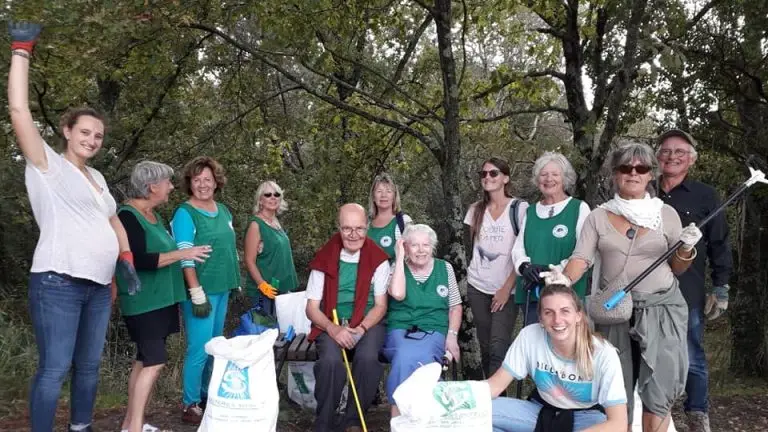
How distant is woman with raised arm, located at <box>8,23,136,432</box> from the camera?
300 centimetres

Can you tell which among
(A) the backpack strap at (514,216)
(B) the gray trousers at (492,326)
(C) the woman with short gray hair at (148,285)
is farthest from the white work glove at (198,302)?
(A) the backpack strap at (514,216)

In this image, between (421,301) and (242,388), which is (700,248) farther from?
(242,388)

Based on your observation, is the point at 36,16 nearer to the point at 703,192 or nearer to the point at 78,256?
the point at 78,256

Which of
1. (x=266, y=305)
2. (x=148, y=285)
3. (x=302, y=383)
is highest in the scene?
(x=148, y=285)

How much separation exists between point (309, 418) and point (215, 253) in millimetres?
1364

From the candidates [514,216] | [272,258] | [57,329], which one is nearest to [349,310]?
[272,258]

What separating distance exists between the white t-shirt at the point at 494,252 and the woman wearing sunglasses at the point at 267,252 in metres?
1.50

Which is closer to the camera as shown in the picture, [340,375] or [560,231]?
[340,375]

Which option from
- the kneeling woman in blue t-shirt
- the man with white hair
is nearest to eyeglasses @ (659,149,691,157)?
the man with white hair

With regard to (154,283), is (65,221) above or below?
above

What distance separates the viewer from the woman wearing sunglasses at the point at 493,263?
4.24 meters

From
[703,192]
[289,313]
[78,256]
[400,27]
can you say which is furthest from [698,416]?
[400,27]

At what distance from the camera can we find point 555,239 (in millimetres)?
3961

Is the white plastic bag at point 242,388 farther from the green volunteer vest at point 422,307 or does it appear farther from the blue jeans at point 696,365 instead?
the blue jeans at point 696,365
